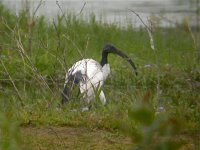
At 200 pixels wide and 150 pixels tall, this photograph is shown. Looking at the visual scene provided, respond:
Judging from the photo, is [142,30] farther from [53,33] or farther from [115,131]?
[115,131]

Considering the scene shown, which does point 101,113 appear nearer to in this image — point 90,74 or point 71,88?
point 71,88

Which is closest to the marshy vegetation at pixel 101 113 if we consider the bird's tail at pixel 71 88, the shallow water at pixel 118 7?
the bird's tail at pixel 71 88

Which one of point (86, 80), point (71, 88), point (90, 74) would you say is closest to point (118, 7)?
point (90, 74)

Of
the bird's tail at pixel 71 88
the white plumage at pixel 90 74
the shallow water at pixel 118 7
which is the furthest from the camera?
the shallow water at pixel 118 7

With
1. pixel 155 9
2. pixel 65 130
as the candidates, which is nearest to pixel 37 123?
pixel 65 130

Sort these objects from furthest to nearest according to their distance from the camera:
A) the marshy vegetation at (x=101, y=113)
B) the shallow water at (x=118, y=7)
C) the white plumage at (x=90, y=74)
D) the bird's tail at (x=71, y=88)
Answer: the shallow water at (x=118, y=7)
the white plumage at (x=90, y=74)
the bird's tail at (x=71, y=88)
the marshy vegetation at (x=101, y=113)

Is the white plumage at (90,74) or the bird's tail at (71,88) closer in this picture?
the bird's tail at (71,88)

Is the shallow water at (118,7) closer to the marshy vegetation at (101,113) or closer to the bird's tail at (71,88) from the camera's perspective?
the marshy vegetation at (101,113)

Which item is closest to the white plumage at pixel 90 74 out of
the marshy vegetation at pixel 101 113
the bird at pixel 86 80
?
the bird at pixel 86 80

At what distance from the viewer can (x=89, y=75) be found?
621cm

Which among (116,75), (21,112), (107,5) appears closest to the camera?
(21,112)

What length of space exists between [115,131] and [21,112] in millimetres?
678

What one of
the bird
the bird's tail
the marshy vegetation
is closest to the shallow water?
the marshy vegetation

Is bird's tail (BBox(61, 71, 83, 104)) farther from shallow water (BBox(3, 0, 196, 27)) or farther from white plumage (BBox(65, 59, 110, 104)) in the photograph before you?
shallow water (BBox(3, 0, 196, 27))
